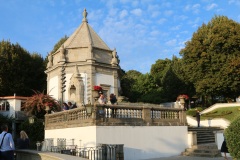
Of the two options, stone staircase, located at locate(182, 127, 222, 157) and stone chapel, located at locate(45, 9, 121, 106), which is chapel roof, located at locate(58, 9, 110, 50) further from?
stone staircase, located at locate(182, 127, 222, 157)

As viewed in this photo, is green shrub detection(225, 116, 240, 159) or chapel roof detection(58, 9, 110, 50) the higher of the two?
chapel roof detection(58, 9, 110, 50)

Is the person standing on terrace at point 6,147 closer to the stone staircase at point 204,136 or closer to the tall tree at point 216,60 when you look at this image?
the stone staircase at point 204,136

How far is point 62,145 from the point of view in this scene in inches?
626

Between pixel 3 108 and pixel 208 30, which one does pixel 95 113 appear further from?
pixel 208 30

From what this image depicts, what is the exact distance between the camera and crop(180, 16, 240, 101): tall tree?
3778 cm

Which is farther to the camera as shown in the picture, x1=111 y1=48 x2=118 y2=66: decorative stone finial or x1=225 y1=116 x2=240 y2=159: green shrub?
x1=111 y1=48 x2=118 y2=66: decorative stone finial

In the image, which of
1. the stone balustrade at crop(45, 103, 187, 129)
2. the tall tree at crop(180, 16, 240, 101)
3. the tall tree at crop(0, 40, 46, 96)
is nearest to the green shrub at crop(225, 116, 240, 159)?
the stone balustrade at crop(45, 103, 187, 129)

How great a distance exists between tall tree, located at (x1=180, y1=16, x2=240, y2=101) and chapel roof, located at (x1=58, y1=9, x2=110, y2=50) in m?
13.4

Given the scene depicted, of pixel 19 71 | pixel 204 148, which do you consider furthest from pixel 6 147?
pixel 19 71

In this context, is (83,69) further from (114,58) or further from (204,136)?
(204,136)

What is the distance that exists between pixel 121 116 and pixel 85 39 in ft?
67.3

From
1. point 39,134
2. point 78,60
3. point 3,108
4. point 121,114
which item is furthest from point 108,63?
point 121,114

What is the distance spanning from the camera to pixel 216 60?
127ft

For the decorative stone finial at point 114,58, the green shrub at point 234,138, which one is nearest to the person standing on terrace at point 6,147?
the green shrub at point 234,138
